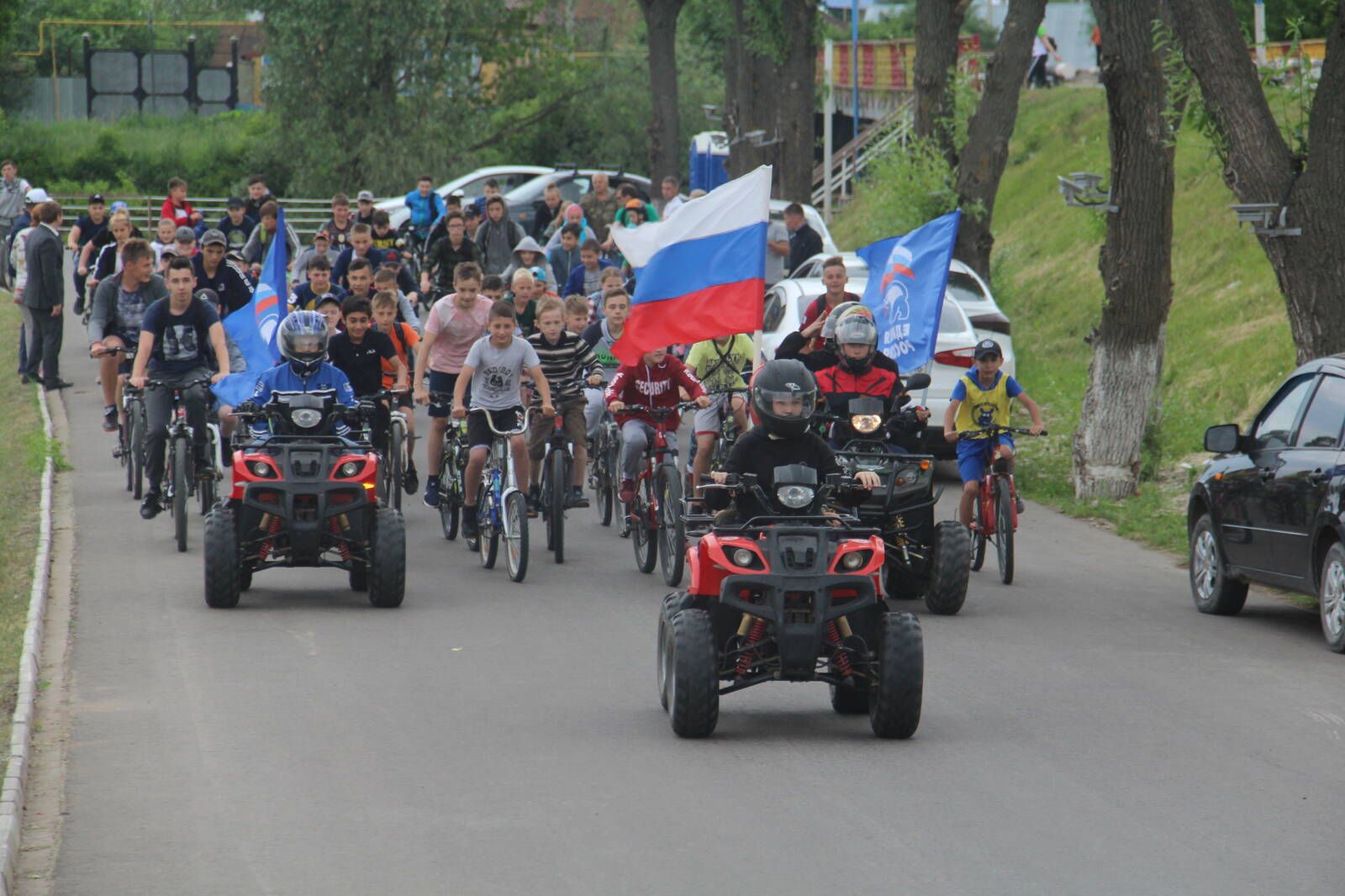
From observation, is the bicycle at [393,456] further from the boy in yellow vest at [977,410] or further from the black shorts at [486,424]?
the boy in yellow vest at [977,410]

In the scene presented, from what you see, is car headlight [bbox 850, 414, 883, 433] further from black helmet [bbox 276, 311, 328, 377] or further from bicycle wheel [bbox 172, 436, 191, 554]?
bicycle wheel [bbox 172, 436, 191, 554]

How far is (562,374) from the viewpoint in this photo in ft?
48.2

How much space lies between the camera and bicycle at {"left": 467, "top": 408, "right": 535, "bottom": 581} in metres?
13.3

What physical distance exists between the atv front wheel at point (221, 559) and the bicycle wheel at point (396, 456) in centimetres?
365

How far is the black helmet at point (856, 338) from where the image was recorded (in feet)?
40.5

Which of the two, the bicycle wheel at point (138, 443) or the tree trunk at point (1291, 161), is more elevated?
the tree trunk at point (1291, 161)

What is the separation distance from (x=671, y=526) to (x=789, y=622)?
4.51 meters

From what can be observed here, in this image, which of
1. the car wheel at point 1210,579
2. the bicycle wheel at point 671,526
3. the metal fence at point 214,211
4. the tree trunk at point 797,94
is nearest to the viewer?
the car wheel at point 1210,579

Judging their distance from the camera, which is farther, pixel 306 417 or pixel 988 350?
pixel 988 350

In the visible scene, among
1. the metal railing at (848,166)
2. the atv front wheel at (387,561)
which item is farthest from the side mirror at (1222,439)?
the metal railing at (848,166)

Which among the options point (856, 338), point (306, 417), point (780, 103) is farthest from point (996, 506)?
point (780, 103)

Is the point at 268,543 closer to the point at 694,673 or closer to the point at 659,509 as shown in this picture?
the point at 659,509

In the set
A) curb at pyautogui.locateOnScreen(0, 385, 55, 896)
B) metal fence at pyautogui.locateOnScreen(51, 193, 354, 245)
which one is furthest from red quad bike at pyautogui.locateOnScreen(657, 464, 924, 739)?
metal fence at pyautogui.locateOnScreen(51, 193, 354, 245)

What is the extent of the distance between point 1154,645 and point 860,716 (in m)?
2.85
